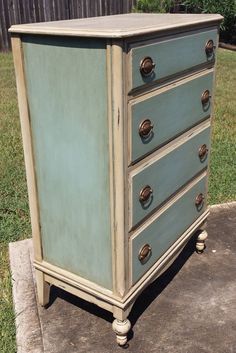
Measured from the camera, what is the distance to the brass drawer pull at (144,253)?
248 cm

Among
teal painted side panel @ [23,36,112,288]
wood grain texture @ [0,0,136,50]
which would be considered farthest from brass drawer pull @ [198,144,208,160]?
wood grain texture @ [0,0,136,50]

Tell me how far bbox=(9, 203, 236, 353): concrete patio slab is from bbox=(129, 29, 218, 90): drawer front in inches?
59.0

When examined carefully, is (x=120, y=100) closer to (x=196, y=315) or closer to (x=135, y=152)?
(x=135, y=152)

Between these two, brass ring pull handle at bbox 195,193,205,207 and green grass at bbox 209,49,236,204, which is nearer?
brass ring pull handle at bbox 195,193,205,207

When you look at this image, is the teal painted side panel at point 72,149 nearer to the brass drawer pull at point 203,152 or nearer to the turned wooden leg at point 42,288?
the turned wooden leg at point 42,288

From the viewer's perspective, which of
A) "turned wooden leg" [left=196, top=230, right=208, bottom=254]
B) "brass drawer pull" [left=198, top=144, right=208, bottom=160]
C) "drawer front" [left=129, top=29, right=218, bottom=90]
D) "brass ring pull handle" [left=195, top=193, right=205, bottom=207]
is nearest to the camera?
"drawer front" [left=129, top=29, right=218, bottom=90]

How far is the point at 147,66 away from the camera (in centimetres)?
207

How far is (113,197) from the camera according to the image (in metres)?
2.22

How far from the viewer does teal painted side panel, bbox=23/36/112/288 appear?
2068mm

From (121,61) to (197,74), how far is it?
88 centimetres

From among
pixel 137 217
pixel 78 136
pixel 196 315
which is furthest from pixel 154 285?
pixel 78 136

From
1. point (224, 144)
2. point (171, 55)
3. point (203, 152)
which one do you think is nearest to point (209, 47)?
point (171, 55)

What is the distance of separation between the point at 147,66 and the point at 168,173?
28.9 inches

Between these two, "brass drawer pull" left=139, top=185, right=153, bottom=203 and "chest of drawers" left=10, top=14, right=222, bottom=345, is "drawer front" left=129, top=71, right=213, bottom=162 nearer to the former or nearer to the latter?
"chest of drawers" left=10, top=14, right=222, bottom=345
